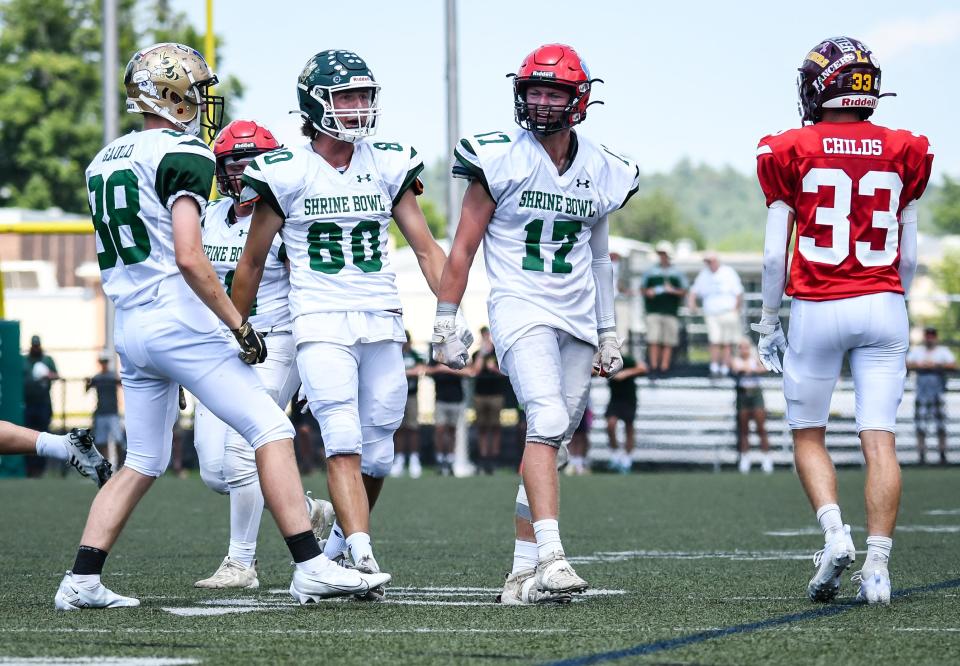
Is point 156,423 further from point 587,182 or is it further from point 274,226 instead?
point 587,182

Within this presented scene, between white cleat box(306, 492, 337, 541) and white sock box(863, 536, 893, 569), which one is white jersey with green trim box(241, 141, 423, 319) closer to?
white cleat box(306, 492, 337, 541)

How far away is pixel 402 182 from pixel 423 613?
174cm

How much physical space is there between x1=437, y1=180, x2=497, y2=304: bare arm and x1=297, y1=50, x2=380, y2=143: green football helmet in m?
0.50

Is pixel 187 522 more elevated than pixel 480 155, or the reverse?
pixel 480 155

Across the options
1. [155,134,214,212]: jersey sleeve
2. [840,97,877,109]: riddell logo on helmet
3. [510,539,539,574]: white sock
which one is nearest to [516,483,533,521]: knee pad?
[510,539,539,574]: white sock

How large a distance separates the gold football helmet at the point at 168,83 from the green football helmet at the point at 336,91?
457 millimetres

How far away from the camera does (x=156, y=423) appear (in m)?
5.63

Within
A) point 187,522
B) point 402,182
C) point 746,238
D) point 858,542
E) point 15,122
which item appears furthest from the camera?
point 746,238

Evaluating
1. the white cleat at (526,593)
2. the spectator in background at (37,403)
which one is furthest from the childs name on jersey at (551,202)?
the spectator in background at (37,403)

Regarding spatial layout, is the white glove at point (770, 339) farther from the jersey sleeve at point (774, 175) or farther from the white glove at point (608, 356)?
the white glove at point (608, 356)

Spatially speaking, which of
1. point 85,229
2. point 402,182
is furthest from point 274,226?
point 85,229

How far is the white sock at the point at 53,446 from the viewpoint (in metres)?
5.93

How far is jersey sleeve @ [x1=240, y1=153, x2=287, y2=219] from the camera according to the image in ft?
19.2

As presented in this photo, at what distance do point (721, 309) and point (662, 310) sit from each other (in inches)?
28.4
